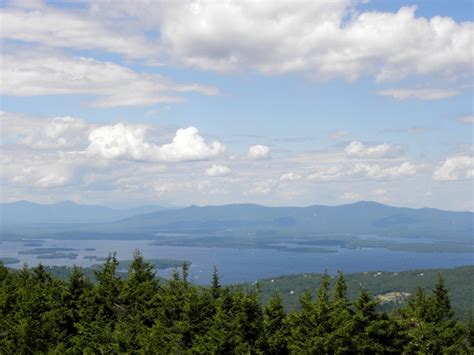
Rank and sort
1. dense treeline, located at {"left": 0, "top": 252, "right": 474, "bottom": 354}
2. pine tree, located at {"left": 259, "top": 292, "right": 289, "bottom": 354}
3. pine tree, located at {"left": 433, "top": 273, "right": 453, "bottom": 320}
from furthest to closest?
pine tree, located at {"left": 433, "top": 273, "right": 453, "bottom": 320}, pine tree, located at {"left": 259, "top": 292, "right": 289, "bottom": 354}, dense treeline, located at {"left": 0, "top": 252, "right": 474, "bottom": 354}

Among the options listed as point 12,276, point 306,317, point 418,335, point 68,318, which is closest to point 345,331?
point 306,317

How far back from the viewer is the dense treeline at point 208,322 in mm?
38875

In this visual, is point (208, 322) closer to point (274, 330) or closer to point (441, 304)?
point (274, 330)

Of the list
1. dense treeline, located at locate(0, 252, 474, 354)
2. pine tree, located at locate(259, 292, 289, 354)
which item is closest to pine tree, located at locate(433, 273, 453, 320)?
dense treeline, located at locate(0, 252, 474, 354)

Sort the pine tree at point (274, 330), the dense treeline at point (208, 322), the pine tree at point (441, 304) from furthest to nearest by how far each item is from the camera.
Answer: the pine tree at point (441, 304), the pine tree at point (274, 330), the dense treeline at point (208, 322)

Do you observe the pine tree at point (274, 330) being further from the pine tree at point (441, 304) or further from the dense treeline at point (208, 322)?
the pine tree at point (441, 304)

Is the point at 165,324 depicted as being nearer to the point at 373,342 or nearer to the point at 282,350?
the point at 282,350

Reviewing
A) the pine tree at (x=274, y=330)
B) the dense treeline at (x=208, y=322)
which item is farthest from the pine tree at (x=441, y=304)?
the pine tree at (x=274, y=330)

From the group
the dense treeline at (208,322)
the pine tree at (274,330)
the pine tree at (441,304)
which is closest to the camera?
the dense treeline at (208,322)

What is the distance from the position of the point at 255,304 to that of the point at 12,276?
1597 inches

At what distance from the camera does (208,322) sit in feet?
145

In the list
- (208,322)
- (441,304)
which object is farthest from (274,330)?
(441,304)

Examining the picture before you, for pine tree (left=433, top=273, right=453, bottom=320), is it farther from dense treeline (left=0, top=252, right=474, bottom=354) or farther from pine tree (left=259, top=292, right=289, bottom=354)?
pine tree (left=259, top=292, right=289, bottom=354)

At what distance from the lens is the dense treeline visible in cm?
3888
